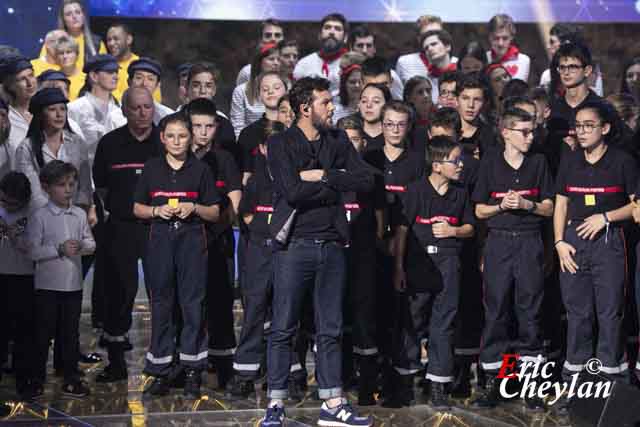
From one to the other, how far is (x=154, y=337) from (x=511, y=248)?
2.27 m

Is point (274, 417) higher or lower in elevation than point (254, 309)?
lower

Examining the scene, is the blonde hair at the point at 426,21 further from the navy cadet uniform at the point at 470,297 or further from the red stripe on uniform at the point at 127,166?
the red stripe on uniform at the point at 127,166

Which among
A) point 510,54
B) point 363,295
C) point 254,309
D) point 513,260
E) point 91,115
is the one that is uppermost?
point 510,54

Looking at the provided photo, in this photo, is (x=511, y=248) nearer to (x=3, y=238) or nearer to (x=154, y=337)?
(x=154, y=337)

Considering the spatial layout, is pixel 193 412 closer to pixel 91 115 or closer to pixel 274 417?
pixel 274 417

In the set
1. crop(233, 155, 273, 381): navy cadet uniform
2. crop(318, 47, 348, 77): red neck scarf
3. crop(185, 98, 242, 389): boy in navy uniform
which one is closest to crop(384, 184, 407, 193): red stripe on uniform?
crop(233, 155, 273, 381): navy cadet uniform

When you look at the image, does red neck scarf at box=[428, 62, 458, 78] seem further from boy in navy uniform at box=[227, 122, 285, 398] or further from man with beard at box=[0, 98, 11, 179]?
man with beard at box=[0, 98, 11, 179]

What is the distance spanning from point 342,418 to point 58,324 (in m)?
2.03

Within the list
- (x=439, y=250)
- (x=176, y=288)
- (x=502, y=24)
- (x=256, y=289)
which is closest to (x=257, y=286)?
(x=256, y=289)

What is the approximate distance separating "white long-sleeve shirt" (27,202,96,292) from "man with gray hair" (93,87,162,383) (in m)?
0.37

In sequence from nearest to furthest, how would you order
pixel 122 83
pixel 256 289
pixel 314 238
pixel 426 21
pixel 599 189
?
pixel 314 238 < pixel 599 189 < pixel 256 289 < pixel 122 83 < pixel 426 21

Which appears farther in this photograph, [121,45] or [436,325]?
[121,45]

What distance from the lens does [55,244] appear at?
7.44 metres

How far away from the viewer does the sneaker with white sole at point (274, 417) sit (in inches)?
260
